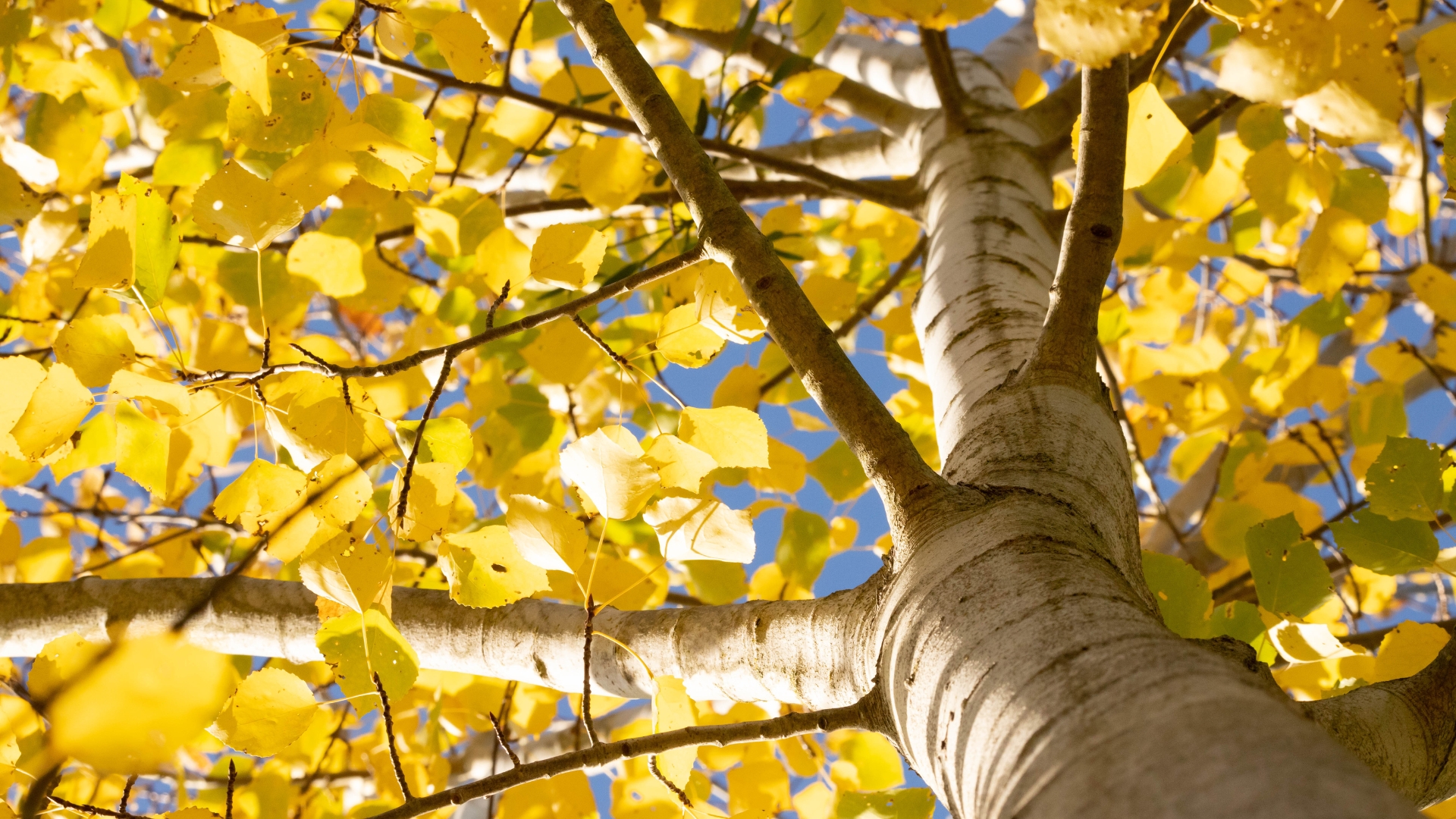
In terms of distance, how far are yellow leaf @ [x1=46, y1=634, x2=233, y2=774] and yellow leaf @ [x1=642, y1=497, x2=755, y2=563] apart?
0.37 metres

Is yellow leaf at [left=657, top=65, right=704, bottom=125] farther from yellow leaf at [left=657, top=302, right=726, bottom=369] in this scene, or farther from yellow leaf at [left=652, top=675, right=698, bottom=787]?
yellow leaf at [left=652, top=675, right=698, bottom=787]

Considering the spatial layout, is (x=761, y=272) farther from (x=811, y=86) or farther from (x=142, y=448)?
(x=811, y=86)

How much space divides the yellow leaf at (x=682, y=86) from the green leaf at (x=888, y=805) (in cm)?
94

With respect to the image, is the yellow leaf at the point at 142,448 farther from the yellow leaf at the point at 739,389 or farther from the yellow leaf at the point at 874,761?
the yellow leaf at the point at 874,761

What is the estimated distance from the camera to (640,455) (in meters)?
0.69

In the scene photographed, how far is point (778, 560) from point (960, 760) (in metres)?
0.77

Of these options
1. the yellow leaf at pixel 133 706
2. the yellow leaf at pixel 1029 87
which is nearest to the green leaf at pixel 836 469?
the yellow leaf at pixel 133 706

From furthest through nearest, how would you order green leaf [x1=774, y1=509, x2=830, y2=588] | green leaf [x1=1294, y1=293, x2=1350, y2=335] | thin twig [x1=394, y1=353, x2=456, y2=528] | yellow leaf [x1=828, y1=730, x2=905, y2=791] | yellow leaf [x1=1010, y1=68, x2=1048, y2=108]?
1. yellow leaf [x1=1010, y1=68, x2=1048, y2=108]
2. green leaf [x1=1294, y1=293, x2=1350, y2=335]
3. green leaf [x1=774, y1=509, x2=830, y2=588]
4. yellow leaf [x1=828, y1=730, x2=905, y2=791]
5. thin twig [x1=394, y1=353, x2=456, y2=528]

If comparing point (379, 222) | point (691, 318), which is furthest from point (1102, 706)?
point (379, 222)

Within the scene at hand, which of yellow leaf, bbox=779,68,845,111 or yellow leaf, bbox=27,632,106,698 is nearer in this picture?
yellow leaf, bbox=27,632,106,698

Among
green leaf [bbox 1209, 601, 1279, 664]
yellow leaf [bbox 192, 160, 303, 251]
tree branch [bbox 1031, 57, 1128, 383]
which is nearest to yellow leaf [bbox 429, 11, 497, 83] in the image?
yellow leaf [bbox 192, 160, 303, 251]

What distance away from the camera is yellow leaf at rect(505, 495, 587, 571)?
0.69 meters

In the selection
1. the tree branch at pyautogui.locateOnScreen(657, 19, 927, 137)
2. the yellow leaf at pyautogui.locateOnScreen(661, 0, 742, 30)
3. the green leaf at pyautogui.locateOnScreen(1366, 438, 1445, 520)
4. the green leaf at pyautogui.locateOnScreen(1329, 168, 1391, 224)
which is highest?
the tree branch at pyautogui.locateOnScreen(657, 19, 927, 137)

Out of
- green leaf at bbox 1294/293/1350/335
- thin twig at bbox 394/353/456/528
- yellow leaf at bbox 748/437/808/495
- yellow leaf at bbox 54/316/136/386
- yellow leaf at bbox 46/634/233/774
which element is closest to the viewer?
yellow leaf at bbox 46/634/233/774
